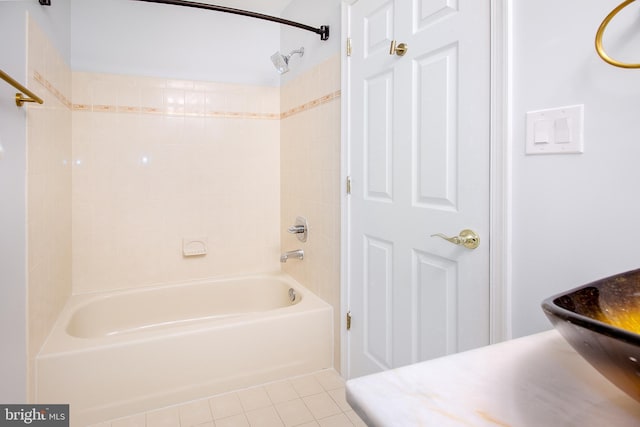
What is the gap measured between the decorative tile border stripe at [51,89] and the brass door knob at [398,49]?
1.58m

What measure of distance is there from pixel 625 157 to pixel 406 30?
1.01 m

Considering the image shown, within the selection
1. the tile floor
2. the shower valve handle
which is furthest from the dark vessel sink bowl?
the shower valve handle

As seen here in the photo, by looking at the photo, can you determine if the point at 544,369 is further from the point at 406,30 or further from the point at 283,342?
the point at 283,342

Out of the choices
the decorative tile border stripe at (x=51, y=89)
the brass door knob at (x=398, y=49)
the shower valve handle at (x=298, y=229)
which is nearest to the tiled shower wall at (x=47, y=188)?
the decorative tile border stripe at (x=51, y=89)

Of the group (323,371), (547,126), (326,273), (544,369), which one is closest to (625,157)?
(547,126)

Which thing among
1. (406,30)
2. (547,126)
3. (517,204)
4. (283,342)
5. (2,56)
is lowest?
(283,342)

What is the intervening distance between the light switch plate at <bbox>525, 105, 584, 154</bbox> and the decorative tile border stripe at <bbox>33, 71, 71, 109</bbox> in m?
2.00

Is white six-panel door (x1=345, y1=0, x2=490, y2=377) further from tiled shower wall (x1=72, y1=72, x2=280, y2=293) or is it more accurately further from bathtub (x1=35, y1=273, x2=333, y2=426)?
tiled shower wall (x1=72, y1=72, x2=280, y2=293)

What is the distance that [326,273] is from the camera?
236 cm

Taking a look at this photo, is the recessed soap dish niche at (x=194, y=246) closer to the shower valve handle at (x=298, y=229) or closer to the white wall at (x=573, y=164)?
the shower valve handle at (x=298, y=229)

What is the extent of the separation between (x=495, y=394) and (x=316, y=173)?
6.64ft

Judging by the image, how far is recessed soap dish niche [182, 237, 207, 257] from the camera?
9.22ft

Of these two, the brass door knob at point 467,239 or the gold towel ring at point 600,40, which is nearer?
the gold towel ring at point 600,40

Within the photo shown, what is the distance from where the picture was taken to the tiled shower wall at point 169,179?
2.55 m
